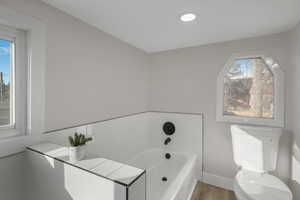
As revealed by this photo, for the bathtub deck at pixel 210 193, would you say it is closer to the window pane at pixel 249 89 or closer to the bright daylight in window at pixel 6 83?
the window pane at pixel 249 89

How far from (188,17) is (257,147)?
170 centimetres

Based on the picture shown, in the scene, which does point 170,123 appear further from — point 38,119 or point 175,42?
point 38,119

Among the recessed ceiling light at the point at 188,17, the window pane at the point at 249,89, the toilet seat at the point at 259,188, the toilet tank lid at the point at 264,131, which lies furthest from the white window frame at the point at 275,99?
the recessed ceiling light at the point at 188,17

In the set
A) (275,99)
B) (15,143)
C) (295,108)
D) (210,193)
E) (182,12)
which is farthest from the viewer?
(210,193)

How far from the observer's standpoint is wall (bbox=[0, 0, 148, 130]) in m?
1.27

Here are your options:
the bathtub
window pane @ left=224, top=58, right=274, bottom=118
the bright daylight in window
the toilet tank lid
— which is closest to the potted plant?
the bright daylight in window

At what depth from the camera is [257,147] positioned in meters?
1.70

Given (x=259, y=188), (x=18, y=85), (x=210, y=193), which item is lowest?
(x=210, y=193)

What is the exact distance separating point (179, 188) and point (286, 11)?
201 cm

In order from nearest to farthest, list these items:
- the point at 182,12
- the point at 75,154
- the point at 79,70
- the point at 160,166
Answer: the point at 75,154 → the point at 182,12 → the point at 79,70 → the point at 160,166

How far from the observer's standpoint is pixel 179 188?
4.74ft

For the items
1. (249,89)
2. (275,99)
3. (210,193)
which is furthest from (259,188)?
(249,89)

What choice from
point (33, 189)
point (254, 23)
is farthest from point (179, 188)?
point (254, 23)

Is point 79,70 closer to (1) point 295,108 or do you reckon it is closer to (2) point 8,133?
(2) point 8,133
